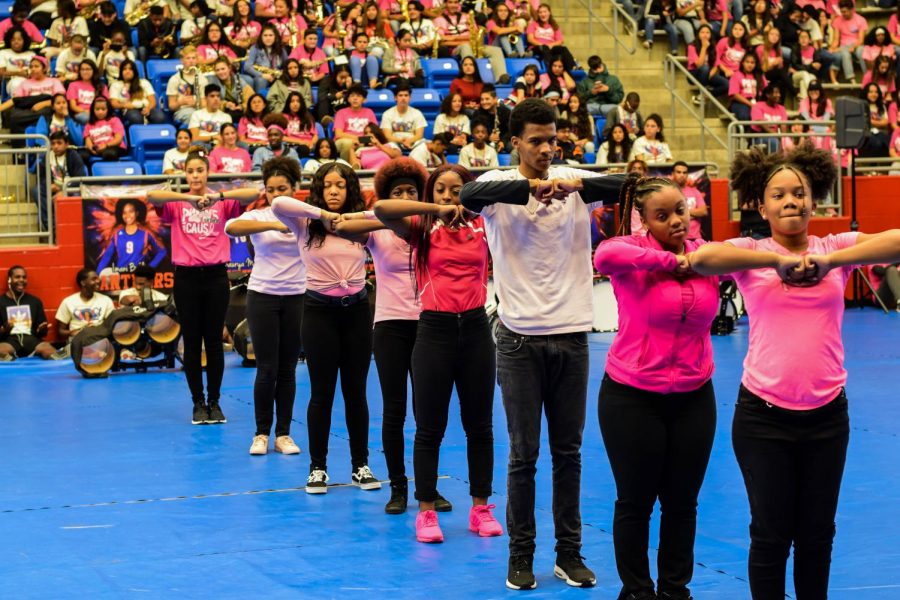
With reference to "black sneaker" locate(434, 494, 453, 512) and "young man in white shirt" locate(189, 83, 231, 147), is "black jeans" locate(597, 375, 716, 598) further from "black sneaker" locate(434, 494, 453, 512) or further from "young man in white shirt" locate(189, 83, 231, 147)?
"young man in white shirt" locate(189, 83, 231, 147)

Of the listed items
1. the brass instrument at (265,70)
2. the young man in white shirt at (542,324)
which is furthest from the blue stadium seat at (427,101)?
the young man in white shirt at (542,324)

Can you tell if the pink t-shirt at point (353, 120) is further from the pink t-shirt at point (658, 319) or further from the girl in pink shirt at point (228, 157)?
the pink t-shirt at point (658, 319)

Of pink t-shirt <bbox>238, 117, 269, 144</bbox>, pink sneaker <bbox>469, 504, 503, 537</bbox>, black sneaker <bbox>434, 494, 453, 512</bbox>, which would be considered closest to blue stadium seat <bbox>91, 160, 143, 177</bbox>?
pink t-shirt <bbox>238, 117, 269, 144</bbox>

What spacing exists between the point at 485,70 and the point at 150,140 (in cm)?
522

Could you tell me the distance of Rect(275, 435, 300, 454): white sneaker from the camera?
832cm

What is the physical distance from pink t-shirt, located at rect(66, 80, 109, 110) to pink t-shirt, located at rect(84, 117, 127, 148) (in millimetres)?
415

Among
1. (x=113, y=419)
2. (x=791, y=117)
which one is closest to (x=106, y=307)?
(x=113, y=419)

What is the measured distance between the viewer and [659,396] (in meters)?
4.63

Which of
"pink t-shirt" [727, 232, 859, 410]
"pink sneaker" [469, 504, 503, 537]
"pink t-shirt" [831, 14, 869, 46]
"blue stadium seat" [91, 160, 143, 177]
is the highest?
"pink t-shirt" [831, 14, 869, 46]

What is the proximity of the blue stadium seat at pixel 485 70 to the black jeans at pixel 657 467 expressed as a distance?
13.9m

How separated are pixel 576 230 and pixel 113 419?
5.72 meters

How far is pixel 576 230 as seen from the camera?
212 inches

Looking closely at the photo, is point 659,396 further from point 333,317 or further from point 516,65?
point 516,65

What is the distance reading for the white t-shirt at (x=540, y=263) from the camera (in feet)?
17.4
